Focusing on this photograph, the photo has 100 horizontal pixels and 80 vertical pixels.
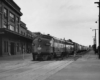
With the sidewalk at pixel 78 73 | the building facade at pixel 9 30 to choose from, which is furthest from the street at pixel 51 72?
the building facade at pixel 9 30

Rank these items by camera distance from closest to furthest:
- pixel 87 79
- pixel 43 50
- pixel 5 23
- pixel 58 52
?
pixel 87 79, pixel 43 50, pixel 58 52, pixel 5 23

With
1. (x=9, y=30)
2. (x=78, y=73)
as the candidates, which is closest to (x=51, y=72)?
(x=78, y=73)

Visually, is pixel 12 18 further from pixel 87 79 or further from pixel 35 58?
pixel 87 79

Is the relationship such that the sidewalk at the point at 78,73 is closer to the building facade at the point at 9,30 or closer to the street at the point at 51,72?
the street at the point at 51,72

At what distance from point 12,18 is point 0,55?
42.8ft

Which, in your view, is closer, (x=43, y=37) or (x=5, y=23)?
(x=43, y=37)

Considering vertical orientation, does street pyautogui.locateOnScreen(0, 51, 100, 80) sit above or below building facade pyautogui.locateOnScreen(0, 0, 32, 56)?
below

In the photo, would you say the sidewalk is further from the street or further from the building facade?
the building facade

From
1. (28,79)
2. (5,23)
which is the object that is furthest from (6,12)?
(28,79)

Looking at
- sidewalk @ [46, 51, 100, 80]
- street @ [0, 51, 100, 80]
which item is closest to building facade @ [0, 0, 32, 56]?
street @ [0, 51, 100, 80]

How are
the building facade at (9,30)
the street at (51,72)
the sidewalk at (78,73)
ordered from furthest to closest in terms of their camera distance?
the building facade at (9,30)
the street at (51,72)
the sidewalk at (78,73)

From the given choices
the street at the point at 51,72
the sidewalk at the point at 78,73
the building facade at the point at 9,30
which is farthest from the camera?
the building facade at the point at 9,30

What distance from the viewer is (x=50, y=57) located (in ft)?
82.5

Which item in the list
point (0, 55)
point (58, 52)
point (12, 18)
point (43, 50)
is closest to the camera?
point (43, 50)
